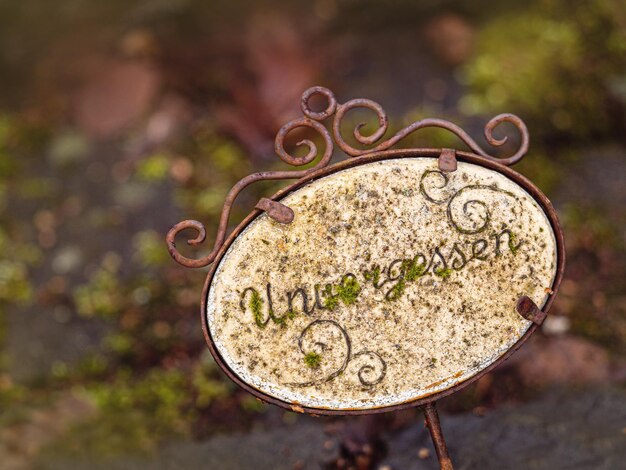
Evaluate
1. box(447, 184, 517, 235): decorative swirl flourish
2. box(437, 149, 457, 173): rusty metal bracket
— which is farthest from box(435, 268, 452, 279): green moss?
box(437, 149, 457, 173): rusty metal bracket

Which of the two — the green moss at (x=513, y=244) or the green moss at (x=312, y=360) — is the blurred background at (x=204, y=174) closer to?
the green moss at (x=312, y=360)

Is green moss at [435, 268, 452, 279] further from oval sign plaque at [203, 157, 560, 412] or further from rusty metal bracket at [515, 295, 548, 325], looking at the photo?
rusty metal bracket at [515, 295, 548, 325]

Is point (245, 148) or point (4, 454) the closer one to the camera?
point (4, 454)

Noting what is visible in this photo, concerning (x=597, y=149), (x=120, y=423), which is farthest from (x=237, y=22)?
(x=120, y=423)

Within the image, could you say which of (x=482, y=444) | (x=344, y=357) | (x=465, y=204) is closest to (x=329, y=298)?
(x=344, y=357)

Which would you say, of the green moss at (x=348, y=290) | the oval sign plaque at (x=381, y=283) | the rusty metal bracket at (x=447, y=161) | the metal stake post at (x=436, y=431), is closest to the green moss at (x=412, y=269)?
the oval sign plaque at (x=381, y=283)

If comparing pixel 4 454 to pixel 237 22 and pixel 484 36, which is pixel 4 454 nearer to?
A: pixel 237 22
